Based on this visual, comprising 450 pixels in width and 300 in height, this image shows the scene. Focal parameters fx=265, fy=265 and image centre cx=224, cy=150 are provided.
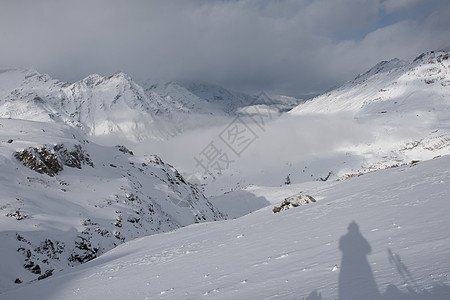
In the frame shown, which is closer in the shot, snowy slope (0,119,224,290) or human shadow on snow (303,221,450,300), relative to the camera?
human shadow on snow (303,221,450,300)

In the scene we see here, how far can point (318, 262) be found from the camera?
21.2 feet

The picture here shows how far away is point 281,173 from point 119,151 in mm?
157091

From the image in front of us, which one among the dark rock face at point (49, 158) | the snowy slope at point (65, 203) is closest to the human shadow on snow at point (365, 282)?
the snowy slope at point (65, 203)

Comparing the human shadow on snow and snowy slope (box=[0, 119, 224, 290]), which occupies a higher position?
snowy slope (box=[0, 119, 224, 290])

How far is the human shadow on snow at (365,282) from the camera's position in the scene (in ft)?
12.4

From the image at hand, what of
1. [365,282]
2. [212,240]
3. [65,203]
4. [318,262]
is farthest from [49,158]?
[365,282]

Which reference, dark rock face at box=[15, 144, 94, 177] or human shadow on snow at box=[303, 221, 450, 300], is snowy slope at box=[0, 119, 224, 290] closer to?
dark rock face at box=[15, 144, 94, 177]

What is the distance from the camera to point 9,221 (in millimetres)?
19844

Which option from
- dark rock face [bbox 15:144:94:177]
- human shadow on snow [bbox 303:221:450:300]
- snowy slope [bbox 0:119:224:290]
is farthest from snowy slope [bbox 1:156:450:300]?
dark rock face [bbox 15:144:94:177]

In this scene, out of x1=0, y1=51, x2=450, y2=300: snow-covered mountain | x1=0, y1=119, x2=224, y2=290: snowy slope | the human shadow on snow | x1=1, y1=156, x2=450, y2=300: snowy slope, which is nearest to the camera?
the human shadow on snow

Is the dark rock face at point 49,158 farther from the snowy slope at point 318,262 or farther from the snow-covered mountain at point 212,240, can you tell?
the snowy slope at point 318,262

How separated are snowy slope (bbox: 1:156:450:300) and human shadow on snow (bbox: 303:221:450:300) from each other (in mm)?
15

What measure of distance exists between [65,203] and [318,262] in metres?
26.0

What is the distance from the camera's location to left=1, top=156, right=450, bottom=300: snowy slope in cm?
475
